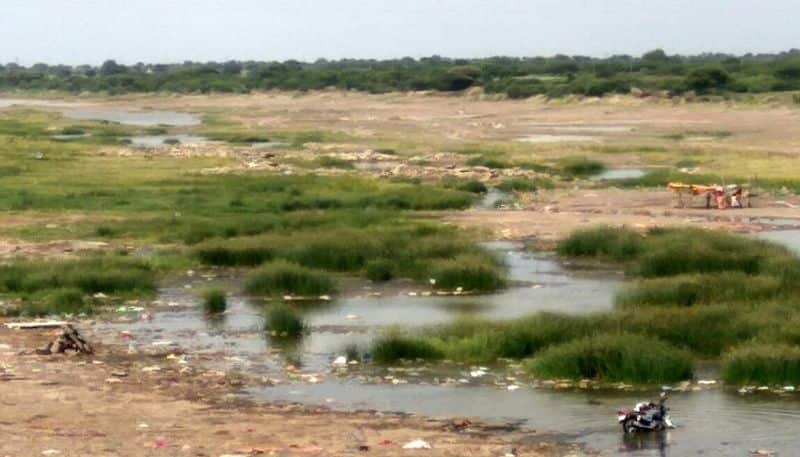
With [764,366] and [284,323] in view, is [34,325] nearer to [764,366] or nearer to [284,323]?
[284,323]

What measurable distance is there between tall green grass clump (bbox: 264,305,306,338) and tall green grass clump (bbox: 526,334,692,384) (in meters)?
3.90

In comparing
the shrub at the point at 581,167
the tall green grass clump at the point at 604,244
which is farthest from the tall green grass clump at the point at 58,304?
the shrub at the point at 581,167

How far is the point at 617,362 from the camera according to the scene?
50.4 feet

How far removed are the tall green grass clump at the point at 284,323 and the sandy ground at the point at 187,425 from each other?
2547mm

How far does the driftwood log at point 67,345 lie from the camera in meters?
17.3

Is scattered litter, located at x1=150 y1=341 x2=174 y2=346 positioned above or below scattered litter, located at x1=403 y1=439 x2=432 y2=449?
below

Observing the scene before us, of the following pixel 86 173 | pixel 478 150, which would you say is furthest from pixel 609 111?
pixel 86 173

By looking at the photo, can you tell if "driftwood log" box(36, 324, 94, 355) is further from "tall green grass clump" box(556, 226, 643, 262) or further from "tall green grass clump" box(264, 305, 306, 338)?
"tall green grass clump" box(556, 226, 643, 262)

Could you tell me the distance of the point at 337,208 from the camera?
3341 centimetres

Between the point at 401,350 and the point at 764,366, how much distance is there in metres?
3.93

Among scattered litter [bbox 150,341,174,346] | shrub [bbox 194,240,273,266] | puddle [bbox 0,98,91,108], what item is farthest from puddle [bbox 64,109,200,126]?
scattered litter [bbox 150,341,174,346]

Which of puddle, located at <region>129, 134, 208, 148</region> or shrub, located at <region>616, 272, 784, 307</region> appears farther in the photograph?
puddle, located at <region>129, 134, 208, 148</region>

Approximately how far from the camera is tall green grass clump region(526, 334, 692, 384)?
15336 millimetres

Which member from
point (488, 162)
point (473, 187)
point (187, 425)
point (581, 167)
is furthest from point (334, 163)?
point (187, 425)
